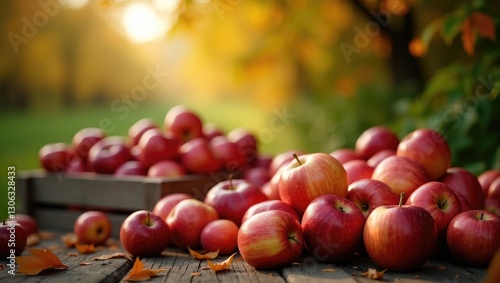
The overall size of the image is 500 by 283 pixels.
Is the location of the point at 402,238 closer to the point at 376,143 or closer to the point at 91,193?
the point at 376,143

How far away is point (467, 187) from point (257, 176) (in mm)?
1550

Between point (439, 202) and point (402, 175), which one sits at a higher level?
point (402, 175)

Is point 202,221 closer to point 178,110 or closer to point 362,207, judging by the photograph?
point 362,207

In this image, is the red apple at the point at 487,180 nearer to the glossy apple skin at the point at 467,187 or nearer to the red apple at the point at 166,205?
the glossy apple skin at the point at 467,187

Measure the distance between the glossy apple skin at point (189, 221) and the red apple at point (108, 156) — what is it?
1.12m

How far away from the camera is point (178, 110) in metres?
4.11

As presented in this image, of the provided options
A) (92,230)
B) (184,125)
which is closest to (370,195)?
(92,230)

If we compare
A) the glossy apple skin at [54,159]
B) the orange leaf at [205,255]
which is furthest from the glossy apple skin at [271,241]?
the glossy apple skin at [54,159]

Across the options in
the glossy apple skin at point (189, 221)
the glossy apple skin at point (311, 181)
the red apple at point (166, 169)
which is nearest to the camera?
the glossy apple skin at point (311, 181)

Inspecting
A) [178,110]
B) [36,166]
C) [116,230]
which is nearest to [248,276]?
[116,230]

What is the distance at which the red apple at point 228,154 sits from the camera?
3.78 meters

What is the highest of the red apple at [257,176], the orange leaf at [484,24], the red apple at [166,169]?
the orange leaf at [484,24]

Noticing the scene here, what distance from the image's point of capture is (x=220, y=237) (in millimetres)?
2574

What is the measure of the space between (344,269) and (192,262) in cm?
69
